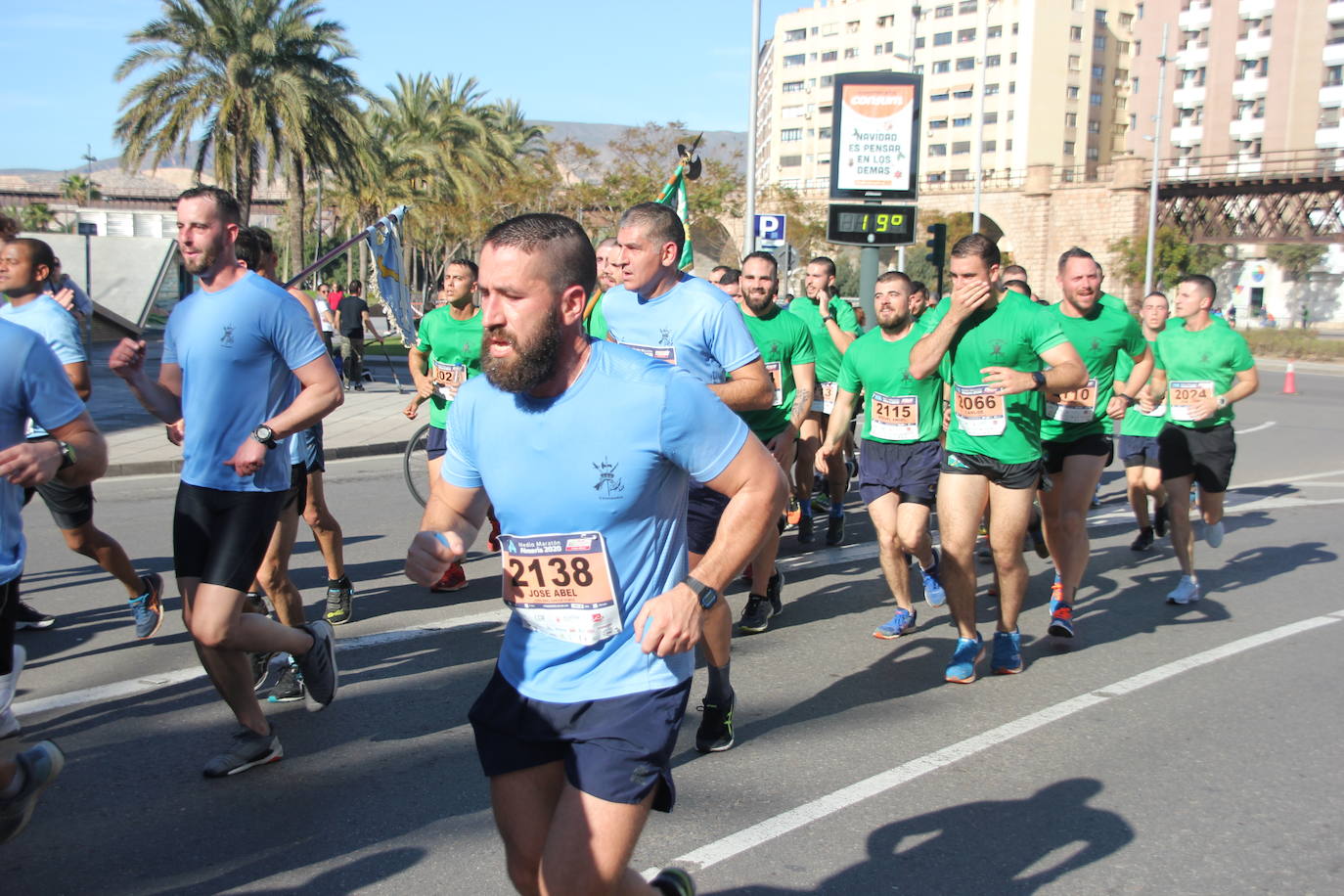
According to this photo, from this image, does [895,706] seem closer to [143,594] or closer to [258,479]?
[258,479]

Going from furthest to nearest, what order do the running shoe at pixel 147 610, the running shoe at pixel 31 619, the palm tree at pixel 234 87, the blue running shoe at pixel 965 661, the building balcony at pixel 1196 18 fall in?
the building balcony at pixel 1196 18 < the palm tree at pixel 234 87 < the running shoe at pixel 31 619 < the running shoe at pixel 147 610 < the blue running shoe at pixel 965 661

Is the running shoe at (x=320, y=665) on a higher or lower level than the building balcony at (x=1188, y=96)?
lower

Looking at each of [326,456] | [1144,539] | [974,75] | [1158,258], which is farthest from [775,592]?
[974,75]

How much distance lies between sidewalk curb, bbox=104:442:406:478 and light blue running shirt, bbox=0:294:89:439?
5.47 meters

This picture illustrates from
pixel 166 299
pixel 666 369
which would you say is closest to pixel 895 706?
pixel 666 369

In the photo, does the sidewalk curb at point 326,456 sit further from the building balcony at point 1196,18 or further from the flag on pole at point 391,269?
the building balcony at point 1196,18

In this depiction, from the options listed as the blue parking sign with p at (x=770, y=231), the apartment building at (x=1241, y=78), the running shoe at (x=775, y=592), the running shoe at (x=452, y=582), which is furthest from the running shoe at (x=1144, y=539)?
the apartment building at (x=1241, y=78)

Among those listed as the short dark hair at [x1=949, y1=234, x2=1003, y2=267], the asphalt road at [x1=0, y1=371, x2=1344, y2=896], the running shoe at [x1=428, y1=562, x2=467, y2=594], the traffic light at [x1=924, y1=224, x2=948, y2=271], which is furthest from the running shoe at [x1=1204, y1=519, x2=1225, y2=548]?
the traffic light at [x1=924, y1=224, x2=948, y2=271]

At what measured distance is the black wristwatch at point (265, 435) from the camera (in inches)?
162

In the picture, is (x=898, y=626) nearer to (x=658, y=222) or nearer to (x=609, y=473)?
(x=658, y=222)

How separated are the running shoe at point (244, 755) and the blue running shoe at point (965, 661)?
3036 mm

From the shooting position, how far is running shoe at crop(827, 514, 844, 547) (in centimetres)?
901

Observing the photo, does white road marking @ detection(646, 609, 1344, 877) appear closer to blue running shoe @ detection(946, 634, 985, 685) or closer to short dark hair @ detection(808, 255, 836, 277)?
blue running shoe @ detection(946, 634, 985, 685)

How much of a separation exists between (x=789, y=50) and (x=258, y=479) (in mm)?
117415
